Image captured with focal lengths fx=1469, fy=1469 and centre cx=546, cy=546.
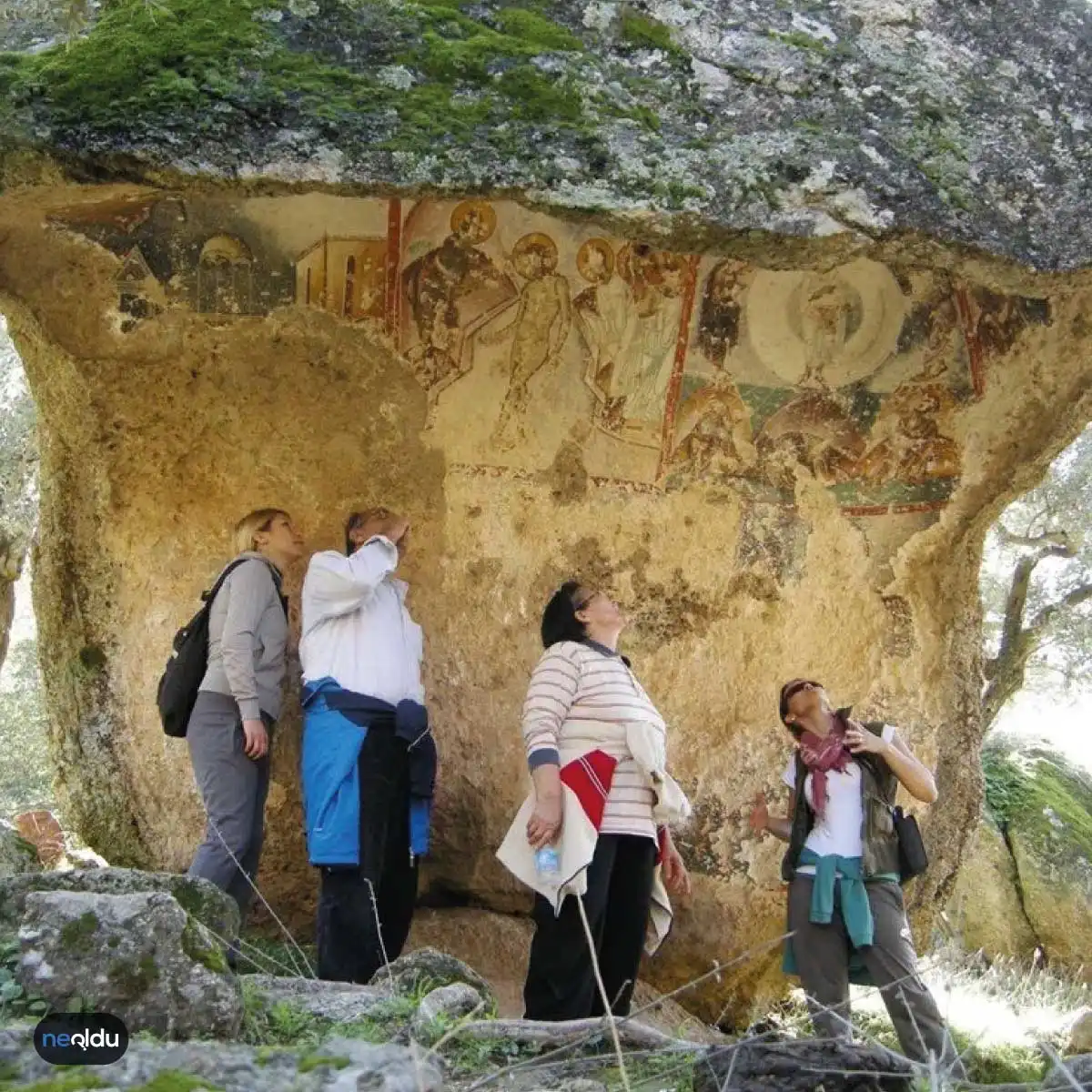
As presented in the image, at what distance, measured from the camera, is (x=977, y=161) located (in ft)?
16.0

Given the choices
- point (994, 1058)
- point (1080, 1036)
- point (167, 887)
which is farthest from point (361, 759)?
point (1080, 1036)

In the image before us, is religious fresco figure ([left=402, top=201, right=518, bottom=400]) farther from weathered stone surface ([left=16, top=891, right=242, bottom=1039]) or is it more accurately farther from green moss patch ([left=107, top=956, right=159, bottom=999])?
green moss patch ([left=107, top=956, right=159, bottom=999])

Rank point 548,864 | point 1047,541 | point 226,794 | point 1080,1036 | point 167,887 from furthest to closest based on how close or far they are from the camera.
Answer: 1. point 1047,541
2. point 1080,1036
3. point 226,794
4. point 548,864
5. point 167,887

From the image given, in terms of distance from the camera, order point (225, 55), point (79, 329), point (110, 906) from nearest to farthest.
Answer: point (110, 906) → point (225, 55) → point (79, 329)

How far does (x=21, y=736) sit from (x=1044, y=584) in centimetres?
881

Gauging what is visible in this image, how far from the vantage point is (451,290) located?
19.7ft

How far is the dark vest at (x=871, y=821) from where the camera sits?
4.63 metres

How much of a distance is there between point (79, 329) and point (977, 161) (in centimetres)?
340

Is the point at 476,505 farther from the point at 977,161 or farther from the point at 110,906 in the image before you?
the point at 110,906

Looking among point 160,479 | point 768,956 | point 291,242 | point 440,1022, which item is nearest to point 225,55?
point 291,242

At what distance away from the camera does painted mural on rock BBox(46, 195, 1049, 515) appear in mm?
5871

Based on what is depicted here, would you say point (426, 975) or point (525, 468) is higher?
point (525, 468)

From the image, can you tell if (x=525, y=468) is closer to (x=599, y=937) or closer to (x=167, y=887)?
(x=599, y=937)

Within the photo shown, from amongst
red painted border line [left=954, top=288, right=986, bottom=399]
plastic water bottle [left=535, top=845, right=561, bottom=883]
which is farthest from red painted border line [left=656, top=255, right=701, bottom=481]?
plastic water bottle [left=535, top=845, right=561, bottom=883]
